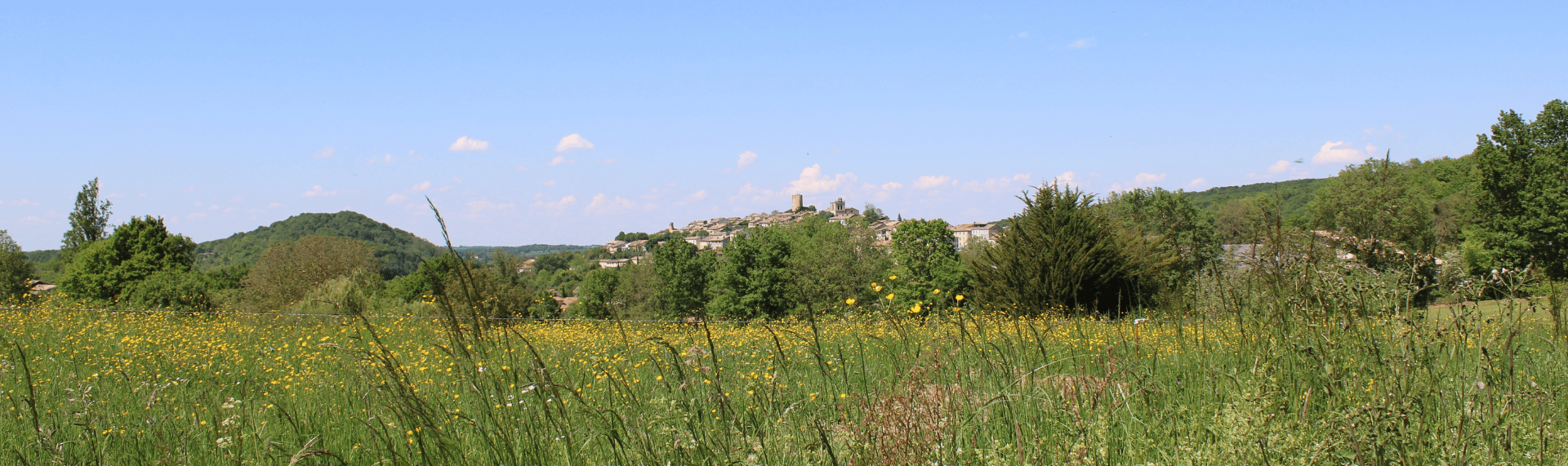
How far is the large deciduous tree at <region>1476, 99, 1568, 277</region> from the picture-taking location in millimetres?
30031

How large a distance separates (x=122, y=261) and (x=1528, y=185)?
2456 inches

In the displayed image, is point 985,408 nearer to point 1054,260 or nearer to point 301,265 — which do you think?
point 1054,260

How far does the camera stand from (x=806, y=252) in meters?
52.0

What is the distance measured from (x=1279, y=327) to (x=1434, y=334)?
0.37 m

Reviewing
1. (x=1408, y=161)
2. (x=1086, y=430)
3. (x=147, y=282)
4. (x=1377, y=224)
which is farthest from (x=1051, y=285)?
(x=1408, y=161)

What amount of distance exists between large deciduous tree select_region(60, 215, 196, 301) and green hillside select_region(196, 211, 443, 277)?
44086mm

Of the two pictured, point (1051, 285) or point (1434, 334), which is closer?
point (1434, 334)

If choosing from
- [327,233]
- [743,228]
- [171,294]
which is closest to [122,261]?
[171,294]

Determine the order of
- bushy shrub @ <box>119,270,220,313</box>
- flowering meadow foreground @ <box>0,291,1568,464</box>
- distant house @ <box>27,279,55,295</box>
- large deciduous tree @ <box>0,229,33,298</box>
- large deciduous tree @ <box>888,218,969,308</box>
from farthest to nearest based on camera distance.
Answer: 1. large deciduous tree @ <box>888,218,969,308</box>
2. large deciduous tree @ <box>0,229,33,298</box>
3. bushy shrub @ <box>119,270,220,313</box>
4. distant house @ <box>27,279,55,295</box>
5. flowering meadow foreground @ <box>0,291,1568,464</box>

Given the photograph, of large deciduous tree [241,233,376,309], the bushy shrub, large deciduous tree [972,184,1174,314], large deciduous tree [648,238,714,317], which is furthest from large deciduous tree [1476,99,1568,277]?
large deciduous tree [241,233,376,309]

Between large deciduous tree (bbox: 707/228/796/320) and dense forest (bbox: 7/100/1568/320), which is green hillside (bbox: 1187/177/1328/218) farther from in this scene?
large deciduous tree (bbox: 707/228/796/320)

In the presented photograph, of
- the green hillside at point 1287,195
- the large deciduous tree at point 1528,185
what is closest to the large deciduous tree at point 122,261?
the large deciduous tree at point 1528,185

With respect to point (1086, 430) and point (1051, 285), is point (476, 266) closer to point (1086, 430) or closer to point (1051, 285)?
point (1086, 430)

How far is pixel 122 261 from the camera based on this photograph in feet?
108
